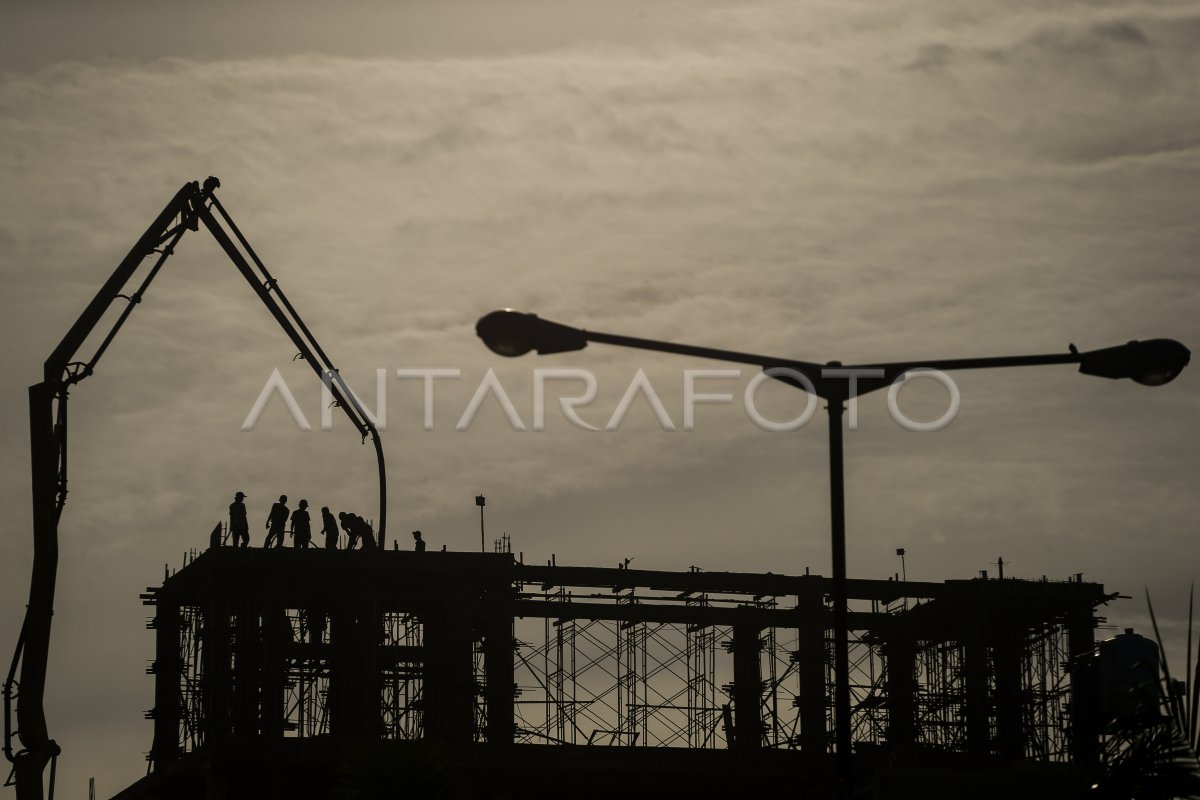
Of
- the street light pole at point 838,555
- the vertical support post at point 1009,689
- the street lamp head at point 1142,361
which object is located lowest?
the vertical support post at point 1009,689

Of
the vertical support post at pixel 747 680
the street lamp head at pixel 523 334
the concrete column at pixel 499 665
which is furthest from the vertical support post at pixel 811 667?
the street lamp head at pixel 523 334

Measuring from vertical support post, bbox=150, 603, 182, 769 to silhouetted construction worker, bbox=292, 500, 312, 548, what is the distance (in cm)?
865

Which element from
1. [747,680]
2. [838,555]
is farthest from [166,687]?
[838,555]

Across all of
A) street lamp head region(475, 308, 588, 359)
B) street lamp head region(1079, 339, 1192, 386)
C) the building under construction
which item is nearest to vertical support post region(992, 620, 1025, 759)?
the building under construction

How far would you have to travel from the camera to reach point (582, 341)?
63.3 feet

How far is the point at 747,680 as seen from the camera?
268 feet

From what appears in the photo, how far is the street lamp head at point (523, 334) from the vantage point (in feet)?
61.4

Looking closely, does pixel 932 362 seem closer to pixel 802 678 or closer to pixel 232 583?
pixel 232 583

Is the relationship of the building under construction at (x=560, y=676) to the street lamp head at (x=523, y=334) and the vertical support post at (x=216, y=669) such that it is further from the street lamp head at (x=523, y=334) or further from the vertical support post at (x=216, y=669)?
the street lamp head at (x=523, y=334)

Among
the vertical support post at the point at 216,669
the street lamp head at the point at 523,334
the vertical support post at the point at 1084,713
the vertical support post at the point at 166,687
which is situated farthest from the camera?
the vertical support post at the point at 166,687

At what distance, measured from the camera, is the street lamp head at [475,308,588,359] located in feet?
61.4

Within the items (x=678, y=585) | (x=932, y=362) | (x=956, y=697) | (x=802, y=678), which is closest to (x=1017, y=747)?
(x=956, y=697)

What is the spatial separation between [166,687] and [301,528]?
1053 cm

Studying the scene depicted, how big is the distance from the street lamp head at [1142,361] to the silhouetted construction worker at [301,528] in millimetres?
56219
